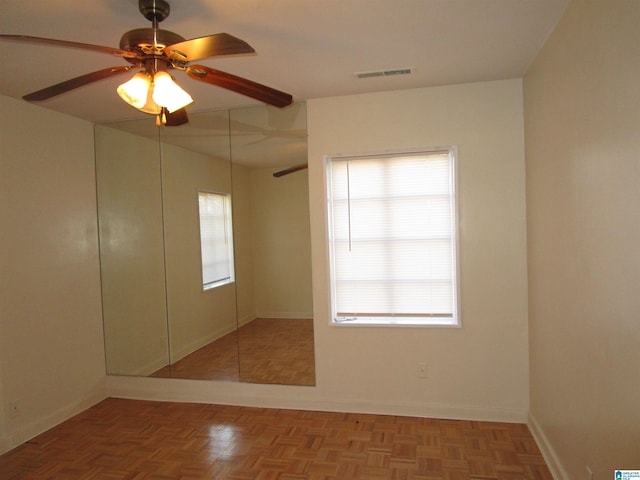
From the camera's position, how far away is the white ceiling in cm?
195

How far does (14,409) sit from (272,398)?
1.87 metres

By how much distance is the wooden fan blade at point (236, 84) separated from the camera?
1775mm

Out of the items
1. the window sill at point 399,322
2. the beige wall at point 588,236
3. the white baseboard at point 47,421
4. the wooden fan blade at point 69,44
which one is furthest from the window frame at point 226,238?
the beige wall at point 588,236

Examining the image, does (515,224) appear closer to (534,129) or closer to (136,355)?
(534,129)

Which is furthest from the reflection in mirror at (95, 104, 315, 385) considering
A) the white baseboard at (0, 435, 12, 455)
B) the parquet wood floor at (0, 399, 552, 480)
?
the white baseboard at (0, 435, 12, 455)

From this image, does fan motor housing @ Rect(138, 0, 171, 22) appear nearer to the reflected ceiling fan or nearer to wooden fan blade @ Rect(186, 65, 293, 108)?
the reflected ceiling fan

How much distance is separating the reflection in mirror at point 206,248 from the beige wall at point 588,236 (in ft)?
5.72

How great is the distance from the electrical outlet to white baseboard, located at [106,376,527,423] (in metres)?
0.89

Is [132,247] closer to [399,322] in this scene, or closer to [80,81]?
[80,81]

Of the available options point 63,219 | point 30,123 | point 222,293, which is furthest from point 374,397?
point 30,123

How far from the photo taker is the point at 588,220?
186 centimetres

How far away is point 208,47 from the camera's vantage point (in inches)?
60.9

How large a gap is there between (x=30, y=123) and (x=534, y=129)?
3639 mm

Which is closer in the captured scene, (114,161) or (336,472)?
(336,472)
